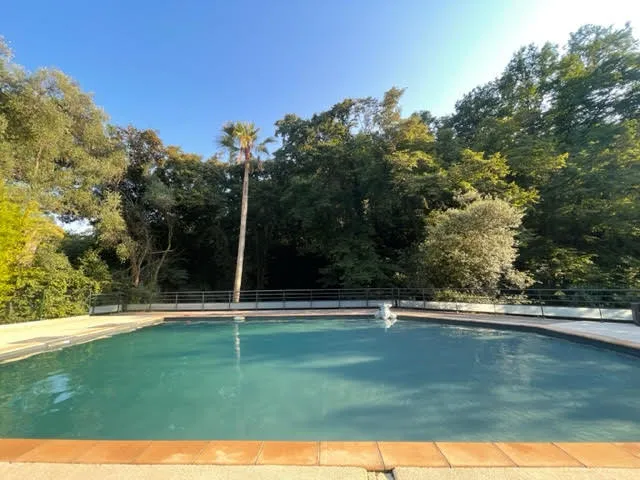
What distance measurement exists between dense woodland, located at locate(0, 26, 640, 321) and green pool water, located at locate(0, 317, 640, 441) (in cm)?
505

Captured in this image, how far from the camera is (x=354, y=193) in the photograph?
16.4 metres

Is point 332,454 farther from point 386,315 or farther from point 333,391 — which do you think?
point 386,315

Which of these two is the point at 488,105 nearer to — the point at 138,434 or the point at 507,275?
the point at 507,275

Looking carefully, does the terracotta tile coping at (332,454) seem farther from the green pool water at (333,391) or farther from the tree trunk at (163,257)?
the tree trunk at (163,257)

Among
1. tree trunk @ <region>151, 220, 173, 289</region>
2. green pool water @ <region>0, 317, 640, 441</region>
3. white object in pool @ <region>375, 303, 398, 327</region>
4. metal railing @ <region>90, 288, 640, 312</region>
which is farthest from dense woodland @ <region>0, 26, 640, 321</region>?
green pool water @ <region>0, 317, 640, 441</region>

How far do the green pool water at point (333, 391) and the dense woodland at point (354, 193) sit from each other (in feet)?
16.6

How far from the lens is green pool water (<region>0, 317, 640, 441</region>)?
325 centimetres

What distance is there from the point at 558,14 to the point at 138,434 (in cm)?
1381

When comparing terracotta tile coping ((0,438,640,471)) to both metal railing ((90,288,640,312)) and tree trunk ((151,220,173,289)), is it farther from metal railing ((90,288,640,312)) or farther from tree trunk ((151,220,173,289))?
tree trunk ((151,220,173,289))

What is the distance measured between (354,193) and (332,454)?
1483 centimetres

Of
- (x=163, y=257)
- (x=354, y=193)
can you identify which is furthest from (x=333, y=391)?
(x=163, y=257)

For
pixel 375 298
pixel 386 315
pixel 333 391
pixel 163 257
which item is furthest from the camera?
pixel 163 257

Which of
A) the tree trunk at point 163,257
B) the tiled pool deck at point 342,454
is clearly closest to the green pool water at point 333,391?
the tiled pool deck at point 342,454

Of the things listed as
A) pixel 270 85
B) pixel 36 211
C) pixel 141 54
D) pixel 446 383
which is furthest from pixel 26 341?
pixel 270 85
